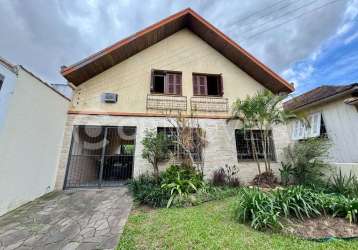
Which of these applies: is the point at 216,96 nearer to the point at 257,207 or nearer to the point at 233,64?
the point at 233,64

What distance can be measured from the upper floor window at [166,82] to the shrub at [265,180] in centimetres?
525

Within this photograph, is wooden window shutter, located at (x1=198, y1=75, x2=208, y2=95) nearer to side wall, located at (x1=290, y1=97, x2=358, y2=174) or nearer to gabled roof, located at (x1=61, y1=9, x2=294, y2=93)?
gabled roof, located at (x1=61, y1=9, x2=294, y2=93)

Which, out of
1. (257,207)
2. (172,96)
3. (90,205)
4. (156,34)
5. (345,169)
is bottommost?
(90,205)

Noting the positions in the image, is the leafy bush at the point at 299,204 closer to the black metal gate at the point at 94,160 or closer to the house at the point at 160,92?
the house at the point at 160,92

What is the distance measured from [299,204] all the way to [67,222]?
17.3 feet

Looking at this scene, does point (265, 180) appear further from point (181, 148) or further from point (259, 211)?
point (259, 211)

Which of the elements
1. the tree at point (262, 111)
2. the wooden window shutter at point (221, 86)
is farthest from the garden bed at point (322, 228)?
the wooden window shutter at point (221, 86)

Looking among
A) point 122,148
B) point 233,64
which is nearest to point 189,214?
point 233,64

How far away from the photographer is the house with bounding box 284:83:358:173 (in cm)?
655

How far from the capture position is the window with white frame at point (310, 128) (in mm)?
7973

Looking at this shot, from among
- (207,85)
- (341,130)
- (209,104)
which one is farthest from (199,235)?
(341,130)

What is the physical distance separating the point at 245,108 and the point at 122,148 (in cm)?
1094

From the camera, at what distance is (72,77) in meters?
6.78

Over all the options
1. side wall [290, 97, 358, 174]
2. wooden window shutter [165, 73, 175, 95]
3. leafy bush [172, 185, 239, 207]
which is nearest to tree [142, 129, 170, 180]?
leafy bush [172, 185, 239, 207]
